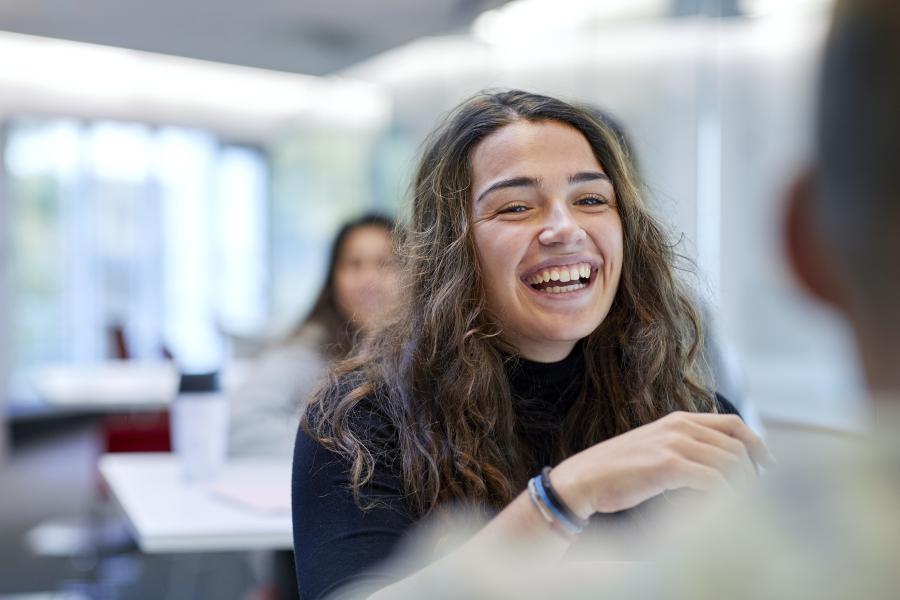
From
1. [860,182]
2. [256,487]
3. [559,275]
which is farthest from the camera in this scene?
[256,487]

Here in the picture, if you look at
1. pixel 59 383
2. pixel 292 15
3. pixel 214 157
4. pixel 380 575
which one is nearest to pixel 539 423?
pixel 380 575

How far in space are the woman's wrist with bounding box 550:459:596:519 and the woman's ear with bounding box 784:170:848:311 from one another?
0.52 meters

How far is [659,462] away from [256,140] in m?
8.50

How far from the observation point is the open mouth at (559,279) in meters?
1.13

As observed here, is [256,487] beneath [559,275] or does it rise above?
beneath

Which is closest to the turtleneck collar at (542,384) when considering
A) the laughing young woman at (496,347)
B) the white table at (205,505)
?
the laughing young woman at (496,347)

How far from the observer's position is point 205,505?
1.99 m

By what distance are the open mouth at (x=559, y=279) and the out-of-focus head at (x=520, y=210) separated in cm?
1

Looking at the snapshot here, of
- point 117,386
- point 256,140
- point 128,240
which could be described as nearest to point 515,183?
point 117,386

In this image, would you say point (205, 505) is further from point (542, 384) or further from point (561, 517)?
point (561, 517)

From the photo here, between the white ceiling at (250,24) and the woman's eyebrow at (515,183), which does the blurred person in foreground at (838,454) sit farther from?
the white ceiling at (250,24)

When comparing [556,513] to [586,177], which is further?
[586,177]

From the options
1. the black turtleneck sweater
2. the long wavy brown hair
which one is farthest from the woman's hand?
the long wavy brown hair

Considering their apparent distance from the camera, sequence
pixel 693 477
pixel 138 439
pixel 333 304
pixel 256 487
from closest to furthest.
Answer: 1. pixel 693 477
2. pixel 256 487
3. pixel 333 304
4. pixel 138 439
